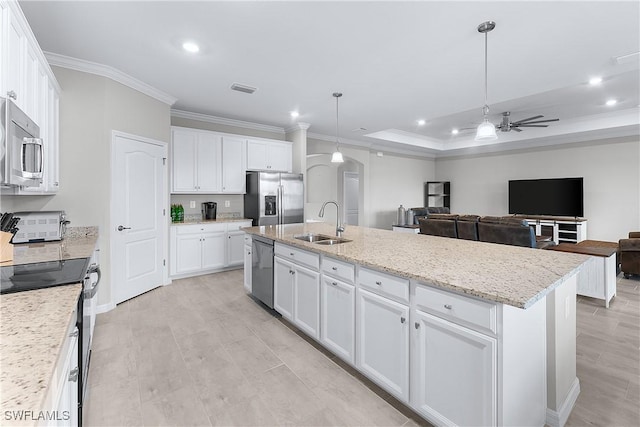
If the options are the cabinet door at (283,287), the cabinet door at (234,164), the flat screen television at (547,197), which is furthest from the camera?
the flat screen television at (547,197)

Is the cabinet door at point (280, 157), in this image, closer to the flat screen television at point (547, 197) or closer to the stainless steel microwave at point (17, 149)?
the stainless steel microwave at point (17, 149)

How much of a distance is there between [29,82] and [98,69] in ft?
4.17

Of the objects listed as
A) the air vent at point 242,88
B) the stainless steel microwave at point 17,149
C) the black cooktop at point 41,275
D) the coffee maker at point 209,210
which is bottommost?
the black cooktop at point 41,275

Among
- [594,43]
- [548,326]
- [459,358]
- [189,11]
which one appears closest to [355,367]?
[459,358]

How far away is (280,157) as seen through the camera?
19.1 feet

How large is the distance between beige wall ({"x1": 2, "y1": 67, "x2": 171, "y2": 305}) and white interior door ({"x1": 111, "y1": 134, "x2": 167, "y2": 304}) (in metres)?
A: 0.10

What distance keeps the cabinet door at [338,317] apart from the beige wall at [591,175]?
7.05 m

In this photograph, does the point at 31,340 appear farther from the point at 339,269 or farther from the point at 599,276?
the point at 599,276

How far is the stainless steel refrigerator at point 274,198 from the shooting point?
5.22 metres

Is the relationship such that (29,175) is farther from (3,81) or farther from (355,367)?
(355,367)

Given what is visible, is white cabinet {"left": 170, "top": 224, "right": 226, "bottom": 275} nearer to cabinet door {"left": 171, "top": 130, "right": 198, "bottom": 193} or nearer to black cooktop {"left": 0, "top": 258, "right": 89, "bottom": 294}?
cabinet door {"left": 171, "top": 130, "right": 198, "bottom": 193}

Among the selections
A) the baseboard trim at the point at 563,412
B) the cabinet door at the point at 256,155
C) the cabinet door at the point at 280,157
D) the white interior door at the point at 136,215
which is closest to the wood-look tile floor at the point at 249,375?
the baseboard trim at the point at 563,412

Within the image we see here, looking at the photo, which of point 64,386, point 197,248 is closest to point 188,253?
point 197,248

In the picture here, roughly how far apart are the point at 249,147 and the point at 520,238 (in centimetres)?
436
